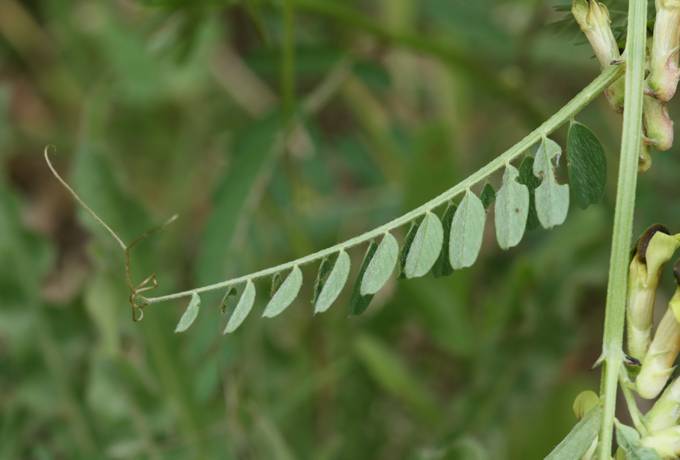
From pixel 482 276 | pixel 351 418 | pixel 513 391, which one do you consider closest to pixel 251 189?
pixel 351 418

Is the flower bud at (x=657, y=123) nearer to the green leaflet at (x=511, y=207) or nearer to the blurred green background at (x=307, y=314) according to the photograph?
the green leaflet at (x=511, y=207)

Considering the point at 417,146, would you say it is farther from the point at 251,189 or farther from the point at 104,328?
the point at 104,328

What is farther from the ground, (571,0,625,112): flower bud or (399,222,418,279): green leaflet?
(571,0,625,112): flower bud

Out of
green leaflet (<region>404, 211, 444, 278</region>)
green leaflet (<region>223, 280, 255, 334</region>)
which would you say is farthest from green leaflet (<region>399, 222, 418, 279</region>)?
green leaflet (<region>223, 280, 255, 334</region>)

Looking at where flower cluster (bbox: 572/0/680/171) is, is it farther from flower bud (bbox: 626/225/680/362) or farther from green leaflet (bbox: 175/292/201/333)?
green leaflet (bbox: 175/292/201/333)

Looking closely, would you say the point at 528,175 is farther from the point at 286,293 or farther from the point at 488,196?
the point at 286,293

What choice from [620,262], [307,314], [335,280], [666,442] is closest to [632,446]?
[666,442]
